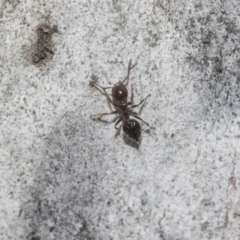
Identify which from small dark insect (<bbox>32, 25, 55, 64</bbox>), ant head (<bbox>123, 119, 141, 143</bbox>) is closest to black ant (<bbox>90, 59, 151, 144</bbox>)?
ant head (<bbox>123, 119, 141, 143</bbox>)

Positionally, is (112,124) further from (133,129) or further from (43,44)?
(43,44)

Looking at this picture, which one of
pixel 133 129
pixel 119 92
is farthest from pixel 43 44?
pixel 133 129

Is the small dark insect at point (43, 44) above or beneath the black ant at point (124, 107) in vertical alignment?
above

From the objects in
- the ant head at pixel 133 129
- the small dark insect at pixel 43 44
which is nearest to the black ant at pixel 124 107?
the ant head at pixel 133 129

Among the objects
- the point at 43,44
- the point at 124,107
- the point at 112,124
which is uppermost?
the point at 43,44

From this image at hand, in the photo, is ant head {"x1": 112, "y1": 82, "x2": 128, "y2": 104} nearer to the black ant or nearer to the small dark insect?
the black ant

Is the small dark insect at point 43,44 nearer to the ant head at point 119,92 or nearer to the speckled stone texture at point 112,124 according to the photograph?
the speckled stone texture at point 112,124
